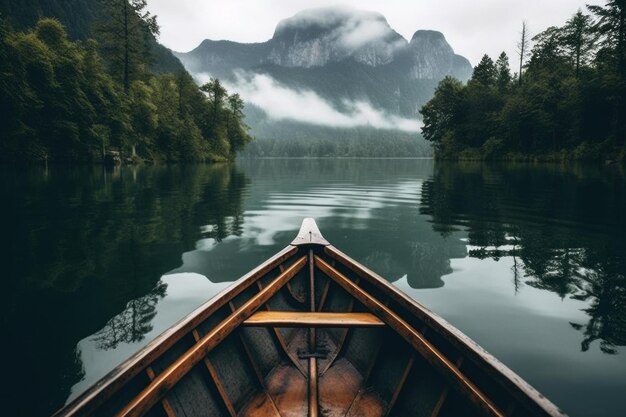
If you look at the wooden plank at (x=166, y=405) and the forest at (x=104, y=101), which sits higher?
the forest at (x=104, y=101)

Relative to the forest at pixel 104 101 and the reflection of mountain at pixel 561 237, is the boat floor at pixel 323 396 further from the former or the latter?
the forest at pixel 104 101

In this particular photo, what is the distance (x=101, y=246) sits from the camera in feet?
26.0

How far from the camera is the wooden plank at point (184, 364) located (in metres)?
2.28

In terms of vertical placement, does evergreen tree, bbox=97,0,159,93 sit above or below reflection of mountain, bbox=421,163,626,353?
above

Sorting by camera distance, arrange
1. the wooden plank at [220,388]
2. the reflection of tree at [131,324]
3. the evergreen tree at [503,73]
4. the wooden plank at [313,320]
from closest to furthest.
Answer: the wooden plank at [220,388], the wooden plank at [313,320], the reflection of tree at [131,324], the evergreen tree at [503,73]

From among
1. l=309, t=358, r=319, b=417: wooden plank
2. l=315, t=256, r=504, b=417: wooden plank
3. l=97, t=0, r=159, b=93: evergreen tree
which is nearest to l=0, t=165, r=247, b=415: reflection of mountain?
l=309, t=358, r=319, b=417: wooden plank

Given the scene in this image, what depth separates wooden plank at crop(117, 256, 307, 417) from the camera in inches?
89.9

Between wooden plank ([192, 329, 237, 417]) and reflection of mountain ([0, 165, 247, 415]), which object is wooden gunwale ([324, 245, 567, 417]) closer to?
wooden plank ([192, 329, 237, 417])

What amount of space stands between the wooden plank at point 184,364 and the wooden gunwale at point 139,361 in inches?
5.7

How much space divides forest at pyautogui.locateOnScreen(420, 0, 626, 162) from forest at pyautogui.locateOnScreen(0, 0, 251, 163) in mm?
40800

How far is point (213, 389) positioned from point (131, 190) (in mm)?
17232

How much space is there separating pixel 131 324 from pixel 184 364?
2.42 meters

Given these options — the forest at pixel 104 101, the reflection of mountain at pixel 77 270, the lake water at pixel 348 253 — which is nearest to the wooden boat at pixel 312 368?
the lake water at pixel 348 253

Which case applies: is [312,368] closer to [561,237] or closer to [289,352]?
[289,352]
